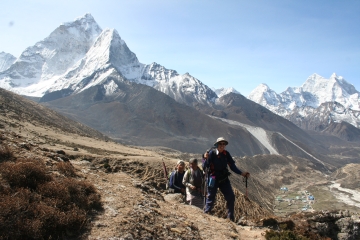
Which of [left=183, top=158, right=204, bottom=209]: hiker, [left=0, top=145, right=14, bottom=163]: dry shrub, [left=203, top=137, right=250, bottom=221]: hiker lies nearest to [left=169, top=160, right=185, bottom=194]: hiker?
[left=183, top=158, right=204, bottom=209]: hiker

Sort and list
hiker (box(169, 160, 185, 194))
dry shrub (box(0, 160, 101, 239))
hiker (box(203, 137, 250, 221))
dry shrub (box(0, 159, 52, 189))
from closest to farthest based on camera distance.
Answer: dry shrub (box(0, 160, 101, 239)), dry shrub (box(0, 159, 52, 189)), hiker (box(203, 137, 250, 221)), hiker (box(169, 160, 185, 194))

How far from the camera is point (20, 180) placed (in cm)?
606

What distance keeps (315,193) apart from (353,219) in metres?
95.5

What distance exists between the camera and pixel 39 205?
5.30m

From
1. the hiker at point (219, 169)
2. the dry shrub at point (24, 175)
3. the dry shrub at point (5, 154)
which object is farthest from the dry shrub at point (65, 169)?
the hiker at point (219, 169)

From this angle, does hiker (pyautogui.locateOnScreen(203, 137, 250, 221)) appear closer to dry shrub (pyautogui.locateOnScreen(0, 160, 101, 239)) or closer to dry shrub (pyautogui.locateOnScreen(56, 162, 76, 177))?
dry shrub (pyautogui.locateOnScreen(0, 160, 101, 239))

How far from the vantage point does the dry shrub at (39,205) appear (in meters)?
4.73

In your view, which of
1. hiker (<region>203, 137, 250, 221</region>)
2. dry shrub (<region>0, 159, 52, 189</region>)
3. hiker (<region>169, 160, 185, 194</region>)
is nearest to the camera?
dry shrub (<region>0, 159, 52, 189</region>)

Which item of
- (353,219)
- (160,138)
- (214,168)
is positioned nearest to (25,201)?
(214,168)

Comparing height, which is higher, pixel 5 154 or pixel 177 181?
pixel 5 154

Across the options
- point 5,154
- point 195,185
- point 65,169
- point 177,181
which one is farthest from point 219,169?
point 5,154

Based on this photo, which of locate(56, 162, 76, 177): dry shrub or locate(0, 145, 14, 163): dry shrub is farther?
locate(56, 162, 76, 177): dry shrub

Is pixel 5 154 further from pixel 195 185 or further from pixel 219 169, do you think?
pixel 219 169

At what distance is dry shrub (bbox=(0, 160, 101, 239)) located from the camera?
4.73 meters
